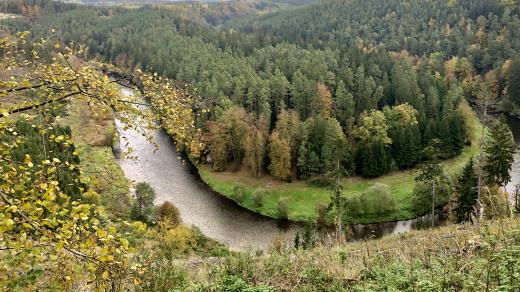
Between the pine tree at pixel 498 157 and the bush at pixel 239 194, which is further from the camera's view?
the bush at pixel 239 194

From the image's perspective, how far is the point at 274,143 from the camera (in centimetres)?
5781

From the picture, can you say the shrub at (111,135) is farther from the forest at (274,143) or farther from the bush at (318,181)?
the bush at (318,181)

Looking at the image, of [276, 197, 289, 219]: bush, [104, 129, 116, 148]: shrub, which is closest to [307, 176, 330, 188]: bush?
[276, 197, 289, 219]: bush

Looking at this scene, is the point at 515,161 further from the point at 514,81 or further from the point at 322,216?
the point at 514,81

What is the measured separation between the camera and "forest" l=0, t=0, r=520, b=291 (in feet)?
24.8

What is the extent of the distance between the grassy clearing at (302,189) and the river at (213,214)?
45.6 inches

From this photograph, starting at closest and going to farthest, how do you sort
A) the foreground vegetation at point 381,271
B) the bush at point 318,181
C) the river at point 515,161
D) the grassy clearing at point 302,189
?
1. the foreground vegetation at point 381,271
2. the grassy clearing at point 302,189
3. the river at point 515,161
4. the bush at point 318,181

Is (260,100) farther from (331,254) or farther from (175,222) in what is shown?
(331,254)

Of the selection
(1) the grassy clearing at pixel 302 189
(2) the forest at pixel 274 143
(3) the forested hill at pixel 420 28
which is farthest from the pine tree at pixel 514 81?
(1) the grassy clearing at pixel 302 189

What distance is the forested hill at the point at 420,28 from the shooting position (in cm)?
11312

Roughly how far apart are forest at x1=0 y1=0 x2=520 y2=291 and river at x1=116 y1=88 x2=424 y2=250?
5.34 feet

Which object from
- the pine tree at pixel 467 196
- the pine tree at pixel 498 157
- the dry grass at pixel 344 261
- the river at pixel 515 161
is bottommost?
the river at pixel 515 161

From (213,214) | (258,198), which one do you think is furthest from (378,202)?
(213,214)

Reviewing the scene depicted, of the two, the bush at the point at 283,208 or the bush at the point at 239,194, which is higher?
the bush at the point at 283,208
